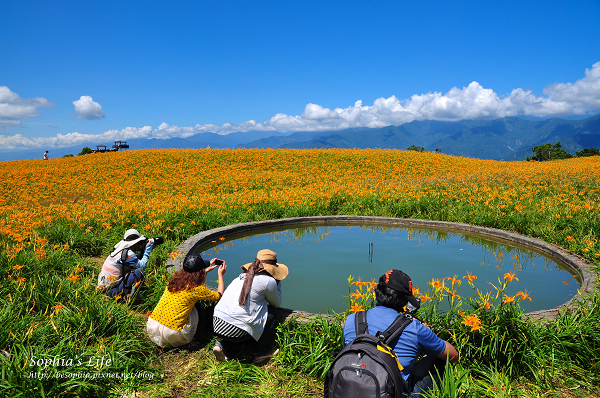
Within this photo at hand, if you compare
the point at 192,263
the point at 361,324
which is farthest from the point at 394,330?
the point at 192,263

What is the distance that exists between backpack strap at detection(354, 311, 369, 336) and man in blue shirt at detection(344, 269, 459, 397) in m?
0.07

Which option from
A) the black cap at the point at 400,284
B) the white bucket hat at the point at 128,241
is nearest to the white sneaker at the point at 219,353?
the black cap at the point at 400,284

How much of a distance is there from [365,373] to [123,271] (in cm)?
367

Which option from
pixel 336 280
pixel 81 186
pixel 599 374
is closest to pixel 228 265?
pixel 336 280

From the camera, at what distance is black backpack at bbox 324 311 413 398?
6.33ft

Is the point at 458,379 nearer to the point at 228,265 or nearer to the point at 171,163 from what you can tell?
the point at 228,265

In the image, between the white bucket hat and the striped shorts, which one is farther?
the white bucket hat

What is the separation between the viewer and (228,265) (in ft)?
19.9

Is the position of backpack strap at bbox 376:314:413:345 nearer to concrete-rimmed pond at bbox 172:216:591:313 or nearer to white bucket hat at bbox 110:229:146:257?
concrete-rimmed pond at bbox 172:216:591:313

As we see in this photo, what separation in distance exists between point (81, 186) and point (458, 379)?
62.8 ft

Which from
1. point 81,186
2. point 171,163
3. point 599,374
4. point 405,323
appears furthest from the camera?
point 171,163

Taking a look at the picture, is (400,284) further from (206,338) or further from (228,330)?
(206,338)

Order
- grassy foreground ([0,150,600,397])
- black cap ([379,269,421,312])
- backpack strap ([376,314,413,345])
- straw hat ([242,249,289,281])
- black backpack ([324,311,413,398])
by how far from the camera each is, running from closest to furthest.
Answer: black backpack ([324,311,413,398]) → backpack strap ([376,314,413,345]) → black cap ([379,269,421,312]) → grassy foreground ([0,150,600,397]) → straw hat ([242,249,289,281])

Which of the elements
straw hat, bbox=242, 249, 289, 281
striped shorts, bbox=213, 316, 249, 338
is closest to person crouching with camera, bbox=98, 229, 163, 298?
striped shorts, bbox=213, 316, 249, 338
